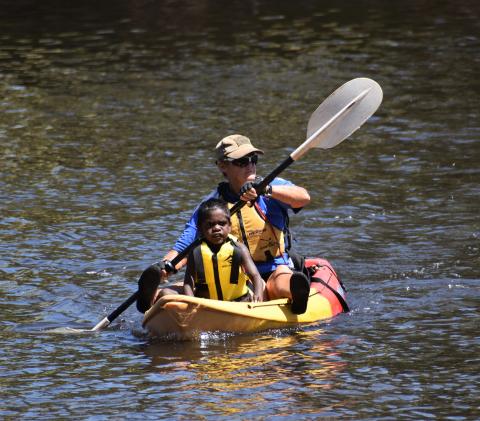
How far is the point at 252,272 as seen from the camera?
8.08 metres

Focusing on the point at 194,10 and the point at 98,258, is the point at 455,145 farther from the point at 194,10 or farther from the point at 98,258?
the point at 194,10

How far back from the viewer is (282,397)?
688 centimetres

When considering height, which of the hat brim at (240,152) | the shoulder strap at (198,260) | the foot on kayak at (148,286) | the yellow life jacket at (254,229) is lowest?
the foot on kayak at (148,286)

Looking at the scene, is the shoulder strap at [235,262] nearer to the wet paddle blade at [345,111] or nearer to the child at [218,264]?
the child at [218,264]

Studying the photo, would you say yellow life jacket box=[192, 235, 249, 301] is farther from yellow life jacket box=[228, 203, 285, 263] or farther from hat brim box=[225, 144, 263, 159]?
hat brim box=[225, 144, 263, 159]

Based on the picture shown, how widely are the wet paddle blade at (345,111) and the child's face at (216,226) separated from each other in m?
1.36

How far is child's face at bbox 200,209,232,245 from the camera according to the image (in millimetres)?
7953

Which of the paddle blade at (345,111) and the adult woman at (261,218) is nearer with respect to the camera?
the adult woman at (261,218)

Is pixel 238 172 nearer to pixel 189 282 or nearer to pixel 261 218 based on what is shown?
pixel 261 218

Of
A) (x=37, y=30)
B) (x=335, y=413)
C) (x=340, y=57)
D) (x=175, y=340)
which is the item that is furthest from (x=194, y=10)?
(x=335, y=413)

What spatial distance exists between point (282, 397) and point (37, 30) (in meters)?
16.0

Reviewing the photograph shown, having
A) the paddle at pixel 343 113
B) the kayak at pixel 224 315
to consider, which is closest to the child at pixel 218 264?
the kayak at pixel 224 315

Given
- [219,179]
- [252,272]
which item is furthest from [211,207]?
[219,179]

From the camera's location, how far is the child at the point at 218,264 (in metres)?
7.97
